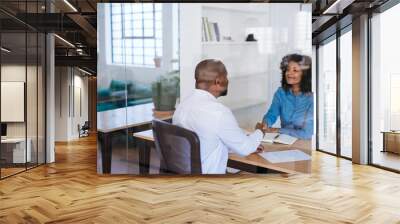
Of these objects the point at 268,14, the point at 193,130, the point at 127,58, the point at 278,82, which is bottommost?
the point at 193,130

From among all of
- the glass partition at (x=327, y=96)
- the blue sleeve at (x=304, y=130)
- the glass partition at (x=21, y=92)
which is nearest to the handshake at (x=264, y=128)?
the blue sleeve at (x=304, y=130)

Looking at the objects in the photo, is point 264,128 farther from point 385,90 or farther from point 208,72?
point 385,90

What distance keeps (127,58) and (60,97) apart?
33.3 ft

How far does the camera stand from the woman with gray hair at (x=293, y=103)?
651cm

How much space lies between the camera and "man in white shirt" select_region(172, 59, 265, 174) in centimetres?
623

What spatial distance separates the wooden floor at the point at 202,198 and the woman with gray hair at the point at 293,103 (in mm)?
832

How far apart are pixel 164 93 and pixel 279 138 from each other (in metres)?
2.07

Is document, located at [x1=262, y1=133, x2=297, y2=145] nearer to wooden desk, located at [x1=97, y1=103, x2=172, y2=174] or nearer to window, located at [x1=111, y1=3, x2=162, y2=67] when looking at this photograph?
wooden desk, located at [x1=97, y1=103, x2=172, y2=174]

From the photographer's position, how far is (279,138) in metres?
6.45

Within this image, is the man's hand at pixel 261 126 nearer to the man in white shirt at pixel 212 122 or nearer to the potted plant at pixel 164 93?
the man in white shirt at pixel 212 122

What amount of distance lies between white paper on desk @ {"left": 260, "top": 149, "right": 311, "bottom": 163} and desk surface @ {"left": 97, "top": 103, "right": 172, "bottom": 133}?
1835 millimetres

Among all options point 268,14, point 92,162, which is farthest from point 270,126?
point 92,162

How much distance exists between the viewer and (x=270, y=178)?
6.44 metres

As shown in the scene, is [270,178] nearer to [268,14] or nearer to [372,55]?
[268,14]
